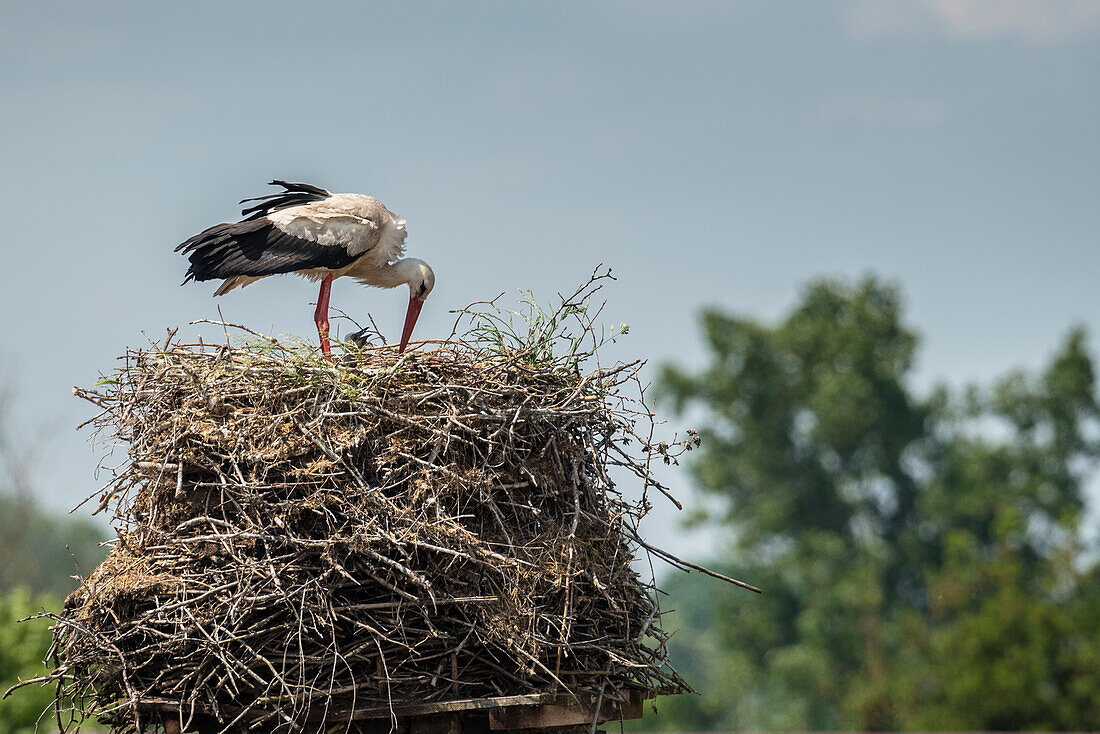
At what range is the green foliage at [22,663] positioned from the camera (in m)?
16.0

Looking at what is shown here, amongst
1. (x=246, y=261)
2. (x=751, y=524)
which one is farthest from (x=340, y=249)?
(x=751, y=524)

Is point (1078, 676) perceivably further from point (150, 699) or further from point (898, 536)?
point (150, 699)

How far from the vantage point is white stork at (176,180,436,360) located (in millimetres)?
7840

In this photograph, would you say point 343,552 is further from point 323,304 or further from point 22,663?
point 22,663

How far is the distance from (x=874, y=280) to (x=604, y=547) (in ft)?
122

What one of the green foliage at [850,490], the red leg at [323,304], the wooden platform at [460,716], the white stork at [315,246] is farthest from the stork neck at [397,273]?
the green foliage at [850,490]

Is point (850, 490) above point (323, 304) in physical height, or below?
above

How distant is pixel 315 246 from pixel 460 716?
3316 mm

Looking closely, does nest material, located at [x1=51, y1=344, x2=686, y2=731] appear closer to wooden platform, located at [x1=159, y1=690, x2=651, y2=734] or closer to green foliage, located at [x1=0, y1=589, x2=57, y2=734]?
wooden platform, located at [x1=159, y1=690, x2=651, y2=734]

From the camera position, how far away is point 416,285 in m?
8.44

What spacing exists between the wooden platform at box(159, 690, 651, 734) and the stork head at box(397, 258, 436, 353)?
306cm

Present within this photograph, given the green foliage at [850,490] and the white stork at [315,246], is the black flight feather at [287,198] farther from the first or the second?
the green foliage at [850,490]

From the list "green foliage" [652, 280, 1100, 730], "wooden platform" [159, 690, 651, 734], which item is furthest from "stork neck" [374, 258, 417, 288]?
"green foliage" [652, 280, 1100, 730]

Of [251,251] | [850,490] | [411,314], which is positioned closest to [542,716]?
[411,314]
